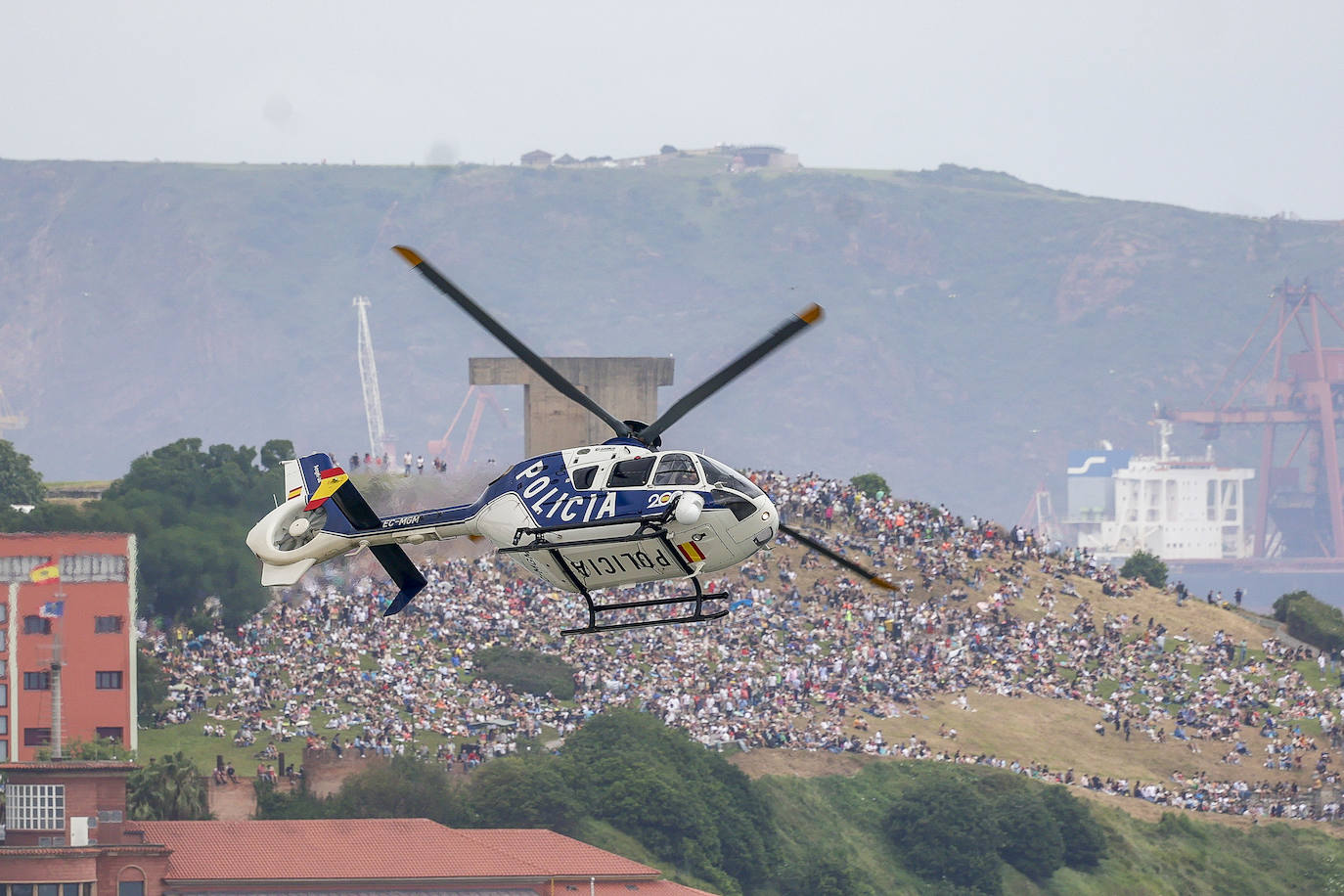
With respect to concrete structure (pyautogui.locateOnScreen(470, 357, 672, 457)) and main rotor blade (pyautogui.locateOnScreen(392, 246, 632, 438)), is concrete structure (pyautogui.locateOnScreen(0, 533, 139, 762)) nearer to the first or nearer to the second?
concrete structure (pyautogui.locateOnScreen(470, 357, 672, 457))

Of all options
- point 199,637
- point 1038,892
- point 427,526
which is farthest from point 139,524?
point 427,526

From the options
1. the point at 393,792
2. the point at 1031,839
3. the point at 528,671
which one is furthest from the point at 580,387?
the point at 1031,839

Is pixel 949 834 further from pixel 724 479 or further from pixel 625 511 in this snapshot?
pixel 625 511

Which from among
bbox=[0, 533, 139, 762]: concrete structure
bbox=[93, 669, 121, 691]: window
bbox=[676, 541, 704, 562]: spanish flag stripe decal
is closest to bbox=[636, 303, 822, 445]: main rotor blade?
bbox=[676, 541, 704, 562]: spanish flag stripe decal

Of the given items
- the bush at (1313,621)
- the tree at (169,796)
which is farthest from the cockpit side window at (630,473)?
the bush at (1313,621)

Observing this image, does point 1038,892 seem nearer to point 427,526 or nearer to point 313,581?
point 313,581

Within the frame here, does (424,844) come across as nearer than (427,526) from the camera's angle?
No

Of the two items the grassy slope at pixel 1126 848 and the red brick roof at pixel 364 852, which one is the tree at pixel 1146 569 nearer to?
the grassy slope at pixel 1126 848
